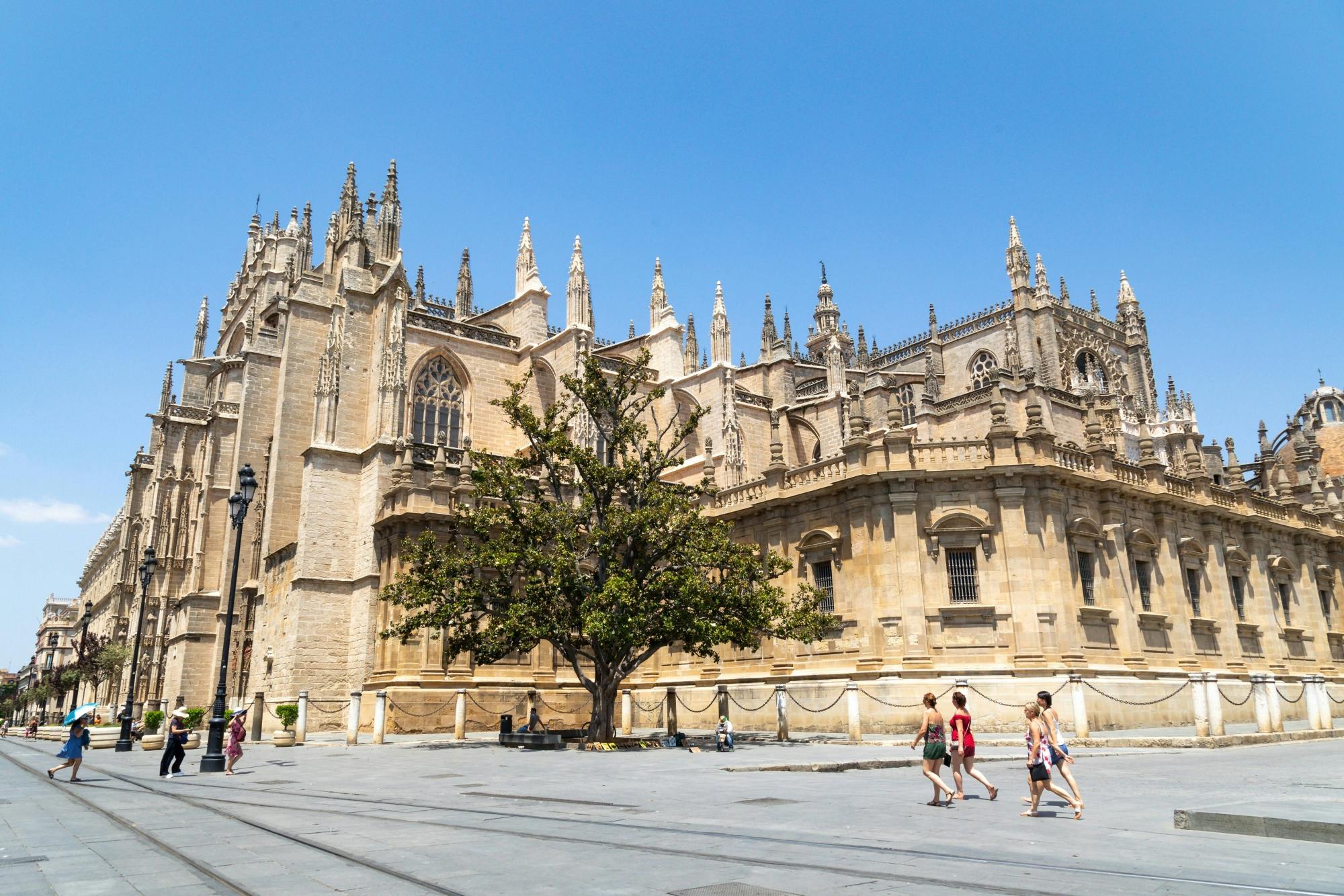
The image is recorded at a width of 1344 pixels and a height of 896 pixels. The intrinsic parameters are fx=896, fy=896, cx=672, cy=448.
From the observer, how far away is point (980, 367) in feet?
164

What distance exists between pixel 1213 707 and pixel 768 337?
3311 centimetres

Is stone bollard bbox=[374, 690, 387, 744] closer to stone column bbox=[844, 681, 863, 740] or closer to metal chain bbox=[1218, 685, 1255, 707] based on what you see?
stone column bbox=[844, 681, 863, 740]

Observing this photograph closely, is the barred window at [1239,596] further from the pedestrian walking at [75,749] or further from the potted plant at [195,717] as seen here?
the potted plant at [195,717]

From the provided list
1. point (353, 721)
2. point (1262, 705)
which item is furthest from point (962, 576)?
point (353, 721)

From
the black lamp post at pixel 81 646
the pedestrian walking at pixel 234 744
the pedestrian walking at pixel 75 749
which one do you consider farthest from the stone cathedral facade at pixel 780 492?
A: the pedestrian walking at pixel 75 749

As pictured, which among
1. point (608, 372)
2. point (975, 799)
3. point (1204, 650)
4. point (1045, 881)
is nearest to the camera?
point (1045, 881)

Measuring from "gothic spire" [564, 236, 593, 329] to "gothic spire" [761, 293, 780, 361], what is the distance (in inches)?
499

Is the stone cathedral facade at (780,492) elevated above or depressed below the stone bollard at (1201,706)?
above

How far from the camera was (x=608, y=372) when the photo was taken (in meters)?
38.6

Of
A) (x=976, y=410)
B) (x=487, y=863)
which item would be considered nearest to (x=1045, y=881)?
(x=487, y=863)

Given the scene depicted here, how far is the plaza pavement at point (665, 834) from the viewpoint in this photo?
19.7ft

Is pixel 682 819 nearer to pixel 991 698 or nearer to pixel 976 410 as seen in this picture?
Answer: pixel 991 698

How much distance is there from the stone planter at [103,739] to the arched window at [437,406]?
14.1 m

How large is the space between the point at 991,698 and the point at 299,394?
25847 mm
